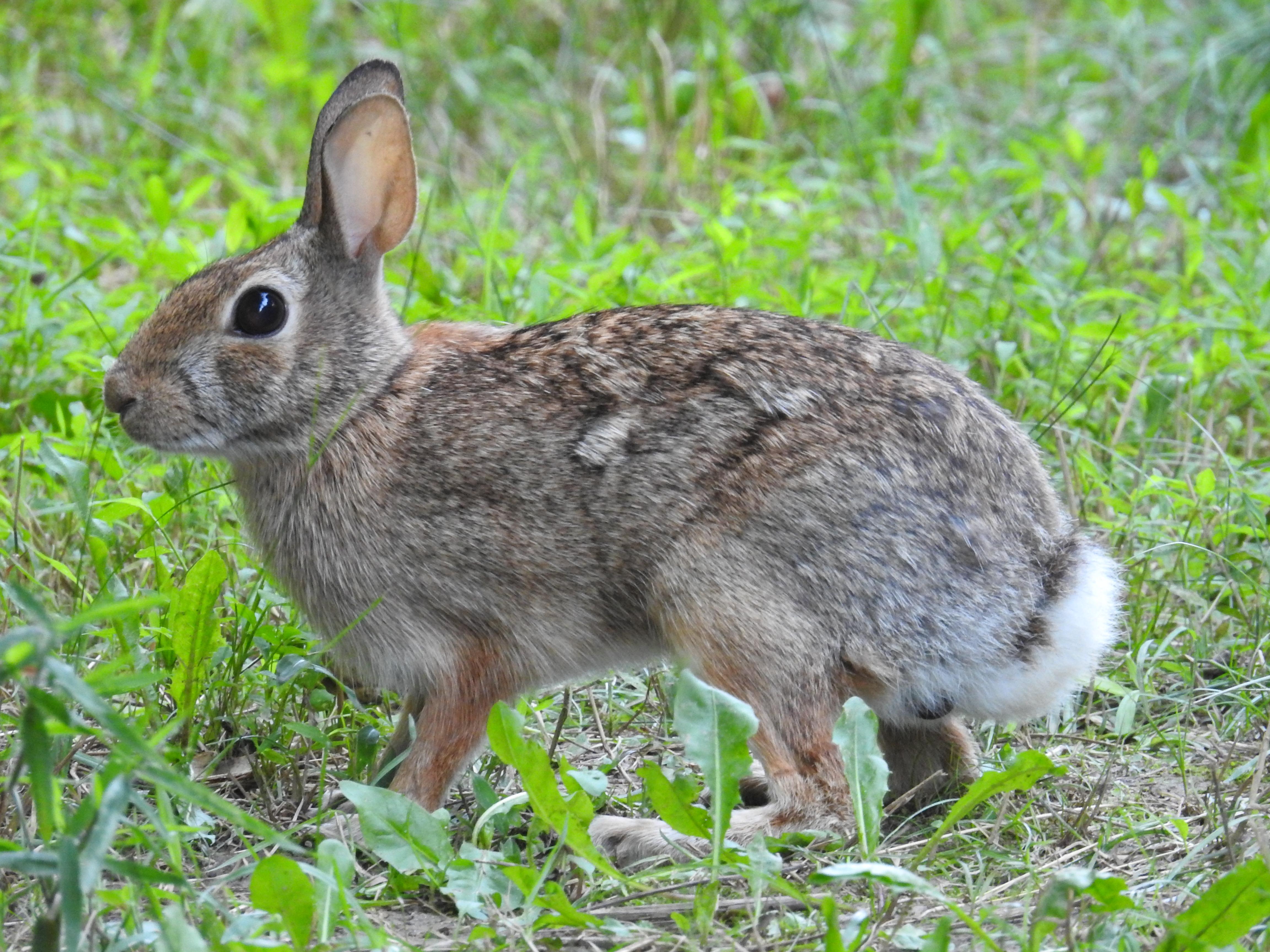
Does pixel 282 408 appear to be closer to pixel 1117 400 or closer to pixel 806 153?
pixel 1117 400

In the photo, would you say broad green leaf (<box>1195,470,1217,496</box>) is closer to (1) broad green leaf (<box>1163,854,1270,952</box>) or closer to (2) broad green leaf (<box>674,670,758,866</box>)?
(1) broad green leaf (<box>1163,854,1270,952</box>)

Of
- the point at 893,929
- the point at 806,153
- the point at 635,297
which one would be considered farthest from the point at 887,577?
the point at 806,153

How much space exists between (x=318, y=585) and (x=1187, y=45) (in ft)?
19.8

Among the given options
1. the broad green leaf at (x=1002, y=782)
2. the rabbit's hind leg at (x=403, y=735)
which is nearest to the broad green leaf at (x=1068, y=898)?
the broad green leaf at (x=1002, y=782)

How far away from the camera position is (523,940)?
9.54 ft

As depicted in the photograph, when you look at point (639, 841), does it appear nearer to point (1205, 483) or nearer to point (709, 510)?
point (709, 510)

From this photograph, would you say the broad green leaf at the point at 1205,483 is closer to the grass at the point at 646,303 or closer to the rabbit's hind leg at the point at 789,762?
the grass at the point at 646,303

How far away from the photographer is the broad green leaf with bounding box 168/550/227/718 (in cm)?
347

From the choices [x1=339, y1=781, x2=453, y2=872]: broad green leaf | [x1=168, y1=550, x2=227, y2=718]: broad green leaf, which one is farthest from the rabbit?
[x1=339, y1=781, x2=453, y2=872]: broad green leaf

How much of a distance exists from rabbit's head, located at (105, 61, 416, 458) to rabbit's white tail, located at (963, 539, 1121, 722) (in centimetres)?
164

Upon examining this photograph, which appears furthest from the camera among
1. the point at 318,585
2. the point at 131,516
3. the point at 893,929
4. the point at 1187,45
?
the point at 1187,45

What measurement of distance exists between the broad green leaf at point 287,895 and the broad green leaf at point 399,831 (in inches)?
13.8

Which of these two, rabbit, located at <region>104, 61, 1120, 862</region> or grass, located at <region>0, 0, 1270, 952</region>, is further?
rabbit, located at <region>104, 61, 1120, 862</region>

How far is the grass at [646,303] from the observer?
297cm
